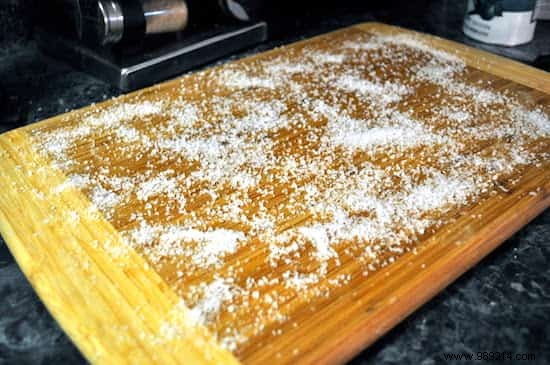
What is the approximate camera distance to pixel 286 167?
0.75m

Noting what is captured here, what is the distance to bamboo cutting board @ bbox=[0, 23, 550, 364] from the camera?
1.69 ft

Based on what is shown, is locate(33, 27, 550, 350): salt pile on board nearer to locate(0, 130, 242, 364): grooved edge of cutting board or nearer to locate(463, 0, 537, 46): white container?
locate(0, 130, 242, 364): grooved edge of cutting board

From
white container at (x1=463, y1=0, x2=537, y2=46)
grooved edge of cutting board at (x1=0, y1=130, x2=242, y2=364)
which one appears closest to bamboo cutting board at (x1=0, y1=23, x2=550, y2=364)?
grooved edge of cutting board at (x1=0, y1=130, x2=242, y2=364)

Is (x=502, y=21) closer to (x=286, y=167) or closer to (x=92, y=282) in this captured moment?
(x=286, y=167)

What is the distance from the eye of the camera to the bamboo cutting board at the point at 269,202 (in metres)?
0.51

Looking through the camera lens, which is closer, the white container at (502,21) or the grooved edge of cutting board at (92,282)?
the grooved edge of cutting board at (92,282)

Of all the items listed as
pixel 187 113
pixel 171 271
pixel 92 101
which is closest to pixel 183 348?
pixel 171 271

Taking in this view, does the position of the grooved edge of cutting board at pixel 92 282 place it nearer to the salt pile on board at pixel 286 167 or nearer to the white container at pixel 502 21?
the salt pile on board at pixel 286 167

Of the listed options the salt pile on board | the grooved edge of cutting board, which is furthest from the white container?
the grooved edge of cutting board

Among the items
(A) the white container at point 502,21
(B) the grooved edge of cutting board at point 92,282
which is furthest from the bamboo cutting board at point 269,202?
(A) the white container at point 502,21

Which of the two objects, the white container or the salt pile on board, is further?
the white container

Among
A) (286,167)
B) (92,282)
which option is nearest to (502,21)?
(286,167)

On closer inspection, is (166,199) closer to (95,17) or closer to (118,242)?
(118,242)

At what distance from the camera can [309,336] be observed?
49 centimetres
